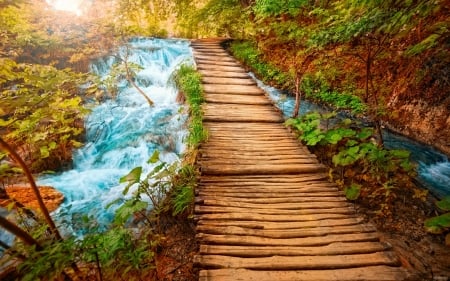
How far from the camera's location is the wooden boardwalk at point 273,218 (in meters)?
2.62

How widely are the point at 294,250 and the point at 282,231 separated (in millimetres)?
280

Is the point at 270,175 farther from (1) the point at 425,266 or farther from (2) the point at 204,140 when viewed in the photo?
(1) the point at 425,266

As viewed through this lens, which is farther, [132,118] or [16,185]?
[132,118]

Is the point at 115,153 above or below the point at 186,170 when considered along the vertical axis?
below

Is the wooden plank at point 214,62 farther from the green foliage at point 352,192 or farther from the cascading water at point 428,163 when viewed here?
the green foliage at point 352,192

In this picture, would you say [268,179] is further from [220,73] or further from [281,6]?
[281,6]

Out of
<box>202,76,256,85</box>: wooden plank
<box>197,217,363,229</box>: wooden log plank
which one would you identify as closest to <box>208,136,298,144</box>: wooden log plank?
<box>197,217,363,229</box>: wooden log plank

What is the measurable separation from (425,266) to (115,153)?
229 inches

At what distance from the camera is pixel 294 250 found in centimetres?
282

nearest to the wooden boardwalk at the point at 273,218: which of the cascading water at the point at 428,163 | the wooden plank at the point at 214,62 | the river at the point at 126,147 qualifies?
the river at the point at 126,147

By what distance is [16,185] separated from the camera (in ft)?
17.3

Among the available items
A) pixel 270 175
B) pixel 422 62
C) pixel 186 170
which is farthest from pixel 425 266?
pixel 422 62

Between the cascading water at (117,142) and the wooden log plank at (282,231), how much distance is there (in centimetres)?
202

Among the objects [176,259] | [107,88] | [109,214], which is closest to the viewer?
[176,259]
